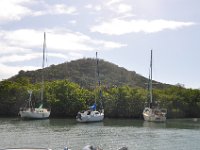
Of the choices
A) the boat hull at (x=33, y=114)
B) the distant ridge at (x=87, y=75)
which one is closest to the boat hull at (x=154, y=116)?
the boat hull at (x=33, y=114)

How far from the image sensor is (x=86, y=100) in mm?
100938

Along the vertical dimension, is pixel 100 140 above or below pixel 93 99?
below

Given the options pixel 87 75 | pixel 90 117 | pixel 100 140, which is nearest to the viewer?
pixel 100 140

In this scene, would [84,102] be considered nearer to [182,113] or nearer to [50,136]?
[182,113]

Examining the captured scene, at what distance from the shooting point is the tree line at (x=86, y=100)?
317ft

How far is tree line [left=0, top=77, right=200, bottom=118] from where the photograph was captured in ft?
317

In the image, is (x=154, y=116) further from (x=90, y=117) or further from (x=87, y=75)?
(x=87, y=75)

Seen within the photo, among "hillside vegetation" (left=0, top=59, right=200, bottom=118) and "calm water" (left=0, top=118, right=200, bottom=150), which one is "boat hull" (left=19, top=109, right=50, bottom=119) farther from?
"calm water" (left=0, top=118, right=200, bottom=150)

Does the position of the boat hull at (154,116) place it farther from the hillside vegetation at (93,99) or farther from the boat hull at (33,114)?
the boat hull at (33,114)

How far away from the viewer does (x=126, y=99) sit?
330 ft

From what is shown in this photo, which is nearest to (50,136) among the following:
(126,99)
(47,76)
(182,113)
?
(126,99)

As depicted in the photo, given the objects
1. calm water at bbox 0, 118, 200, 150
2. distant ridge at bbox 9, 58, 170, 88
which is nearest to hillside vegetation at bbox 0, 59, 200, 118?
calm water at bbox 0, 118, 200, 150

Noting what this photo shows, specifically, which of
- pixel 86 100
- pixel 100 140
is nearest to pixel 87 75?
pixel 86 100

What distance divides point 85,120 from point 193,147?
35772mm
